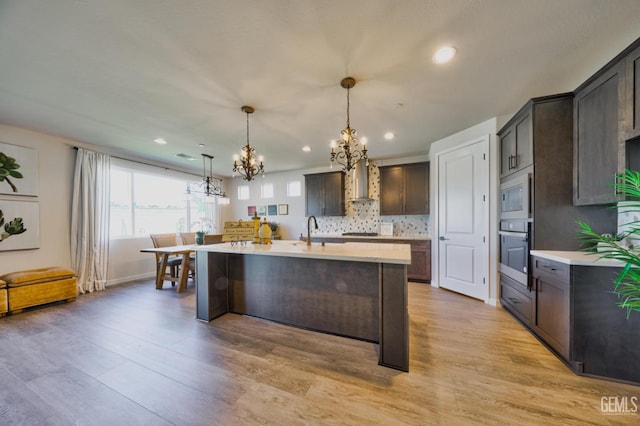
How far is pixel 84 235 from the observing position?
12.8 ft

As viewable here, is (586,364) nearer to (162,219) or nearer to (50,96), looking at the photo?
(50,96)

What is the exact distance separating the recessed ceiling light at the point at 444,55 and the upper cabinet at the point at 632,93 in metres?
1.22

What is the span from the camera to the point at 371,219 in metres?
5.36

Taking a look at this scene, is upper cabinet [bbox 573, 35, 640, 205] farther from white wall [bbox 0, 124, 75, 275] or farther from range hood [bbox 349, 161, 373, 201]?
white wall [bbox 0, 124, 75, 275]

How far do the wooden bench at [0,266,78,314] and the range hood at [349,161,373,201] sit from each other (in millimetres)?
5172

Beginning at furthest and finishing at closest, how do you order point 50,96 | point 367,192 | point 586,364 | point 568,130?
point 367,192 → point 50,96 → point 568,130 → point 586,364

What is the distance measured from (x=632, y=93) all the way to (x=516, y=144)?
0.98 m

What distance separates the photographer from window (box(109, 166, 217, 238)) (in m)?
4.57

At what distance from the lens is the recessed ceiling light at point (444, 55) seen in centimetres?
180

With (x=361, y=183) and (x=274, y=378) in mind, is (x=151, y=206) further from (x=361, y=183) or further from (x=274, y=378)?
(x=274, y=378)

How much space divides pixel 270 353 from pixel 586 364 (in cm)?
255

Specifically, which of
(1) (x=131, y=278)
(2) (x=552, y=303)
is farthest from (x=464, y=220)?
(1) (x=131, y=278)

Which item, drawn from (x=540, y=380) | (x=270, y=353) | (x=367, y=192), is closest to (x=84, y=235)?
(x=270, y=353)

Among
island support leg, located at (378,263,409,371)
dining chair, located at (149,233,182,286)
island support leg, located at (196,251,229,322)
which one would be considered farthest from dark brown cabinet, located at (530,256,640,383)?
dining chair, located at (149,233,182,286)
